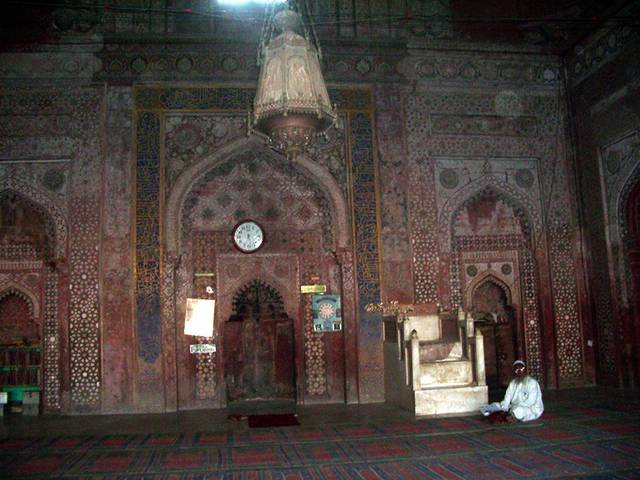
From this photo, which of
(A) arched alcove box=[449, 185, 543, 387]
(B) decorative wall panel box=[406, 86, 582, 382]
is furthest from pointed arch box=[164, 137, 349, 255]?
(A) arched alcove box=[449, 185, 543, 387]

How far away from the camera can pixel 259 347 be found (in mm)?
9500

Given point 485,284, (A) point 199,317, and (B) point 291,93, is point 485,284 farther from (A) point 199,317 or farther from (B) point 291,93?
(B) point 291,93

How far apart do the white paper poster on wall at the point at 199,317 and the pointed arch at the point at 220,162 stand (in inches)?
33.8

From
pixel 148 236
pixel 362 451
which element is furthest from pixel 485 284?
pixel 148 236

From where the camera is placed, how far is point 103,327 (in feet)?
28.9

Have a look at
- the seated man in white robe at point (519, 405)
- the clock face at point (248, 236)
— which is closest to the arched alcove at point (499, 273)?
the seated man in white robe at point (519, 405)

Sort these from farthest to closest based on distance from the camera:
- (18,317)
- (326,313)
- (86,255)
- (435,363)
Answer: (326,313) < (18,317) < (86,255) < (435,363)

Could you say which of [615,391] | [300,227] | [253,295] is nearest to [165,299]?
[253,295]

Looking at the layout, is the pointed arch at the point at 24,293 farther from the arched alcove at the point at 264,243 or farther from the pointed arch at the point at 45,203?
the arched alcove at the point at 264,243

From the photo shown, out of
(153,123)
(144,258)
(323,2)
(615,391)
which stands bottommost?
(615,391)

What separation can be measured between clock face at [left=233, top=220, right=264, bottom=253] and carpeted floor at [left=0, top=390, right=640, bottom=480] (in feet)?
9.61

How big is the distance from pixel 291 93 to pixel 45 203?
4.37m

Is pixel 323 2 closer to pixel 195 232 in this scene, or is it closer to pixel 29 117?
pixel 195 232

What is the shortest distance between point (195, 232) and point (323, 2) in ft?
14.4
